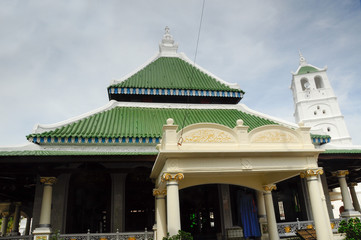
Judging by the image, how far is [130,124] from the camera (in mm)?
13836

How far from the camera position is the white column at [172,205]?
749cm

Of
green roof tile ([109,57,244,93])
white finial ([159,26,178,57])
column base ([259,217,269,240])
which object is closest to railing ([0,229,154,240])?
column base ([259,217,269,240])

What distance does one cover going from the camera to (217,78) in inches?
739

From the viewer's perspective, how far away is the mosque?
8648 mm

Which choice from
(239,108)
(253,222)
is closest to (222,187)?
(253,222)

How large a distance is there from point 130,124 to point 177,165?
6.35m

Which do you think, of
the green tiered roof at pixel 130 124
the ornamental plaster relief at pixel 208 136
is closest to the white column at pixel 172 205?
the ornamental plaster relief at pixel 208 136

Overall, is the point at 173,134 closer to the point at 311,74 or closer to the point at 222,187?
the point at 222,187

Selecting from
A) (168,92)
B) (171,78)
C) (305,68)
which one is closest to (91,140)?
(168,92)

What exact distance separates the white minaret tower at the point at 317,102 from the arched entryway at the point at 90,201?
42528mm

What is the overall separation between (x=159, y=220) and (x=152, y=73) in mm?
11045

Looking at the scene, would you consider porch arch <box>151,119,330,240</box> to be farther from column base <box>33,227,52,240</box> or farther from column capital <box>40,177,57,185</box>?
column capital <box>40,177,57,185</box>

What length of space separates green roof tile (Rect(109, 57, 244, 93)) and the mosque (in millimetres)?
75

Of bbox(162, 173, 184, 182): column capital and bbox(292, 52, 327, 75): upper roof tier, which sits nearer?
bbox(162, 173, 184, 182): column capital
